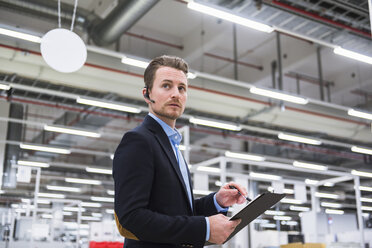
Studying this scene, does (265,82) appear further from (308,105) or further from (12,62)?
(12,62)

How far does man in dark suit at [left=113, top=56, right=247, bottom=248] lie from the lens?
1.04 meters

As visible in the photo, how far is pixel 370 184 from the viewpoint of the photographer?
19188 mm

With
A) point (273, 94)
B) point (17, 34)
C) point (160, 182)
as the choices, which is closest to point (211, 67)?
point (273, 94)

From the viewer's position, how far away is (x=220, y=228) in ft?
3.48

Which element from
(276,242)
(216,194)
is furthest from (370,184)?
(216,194)

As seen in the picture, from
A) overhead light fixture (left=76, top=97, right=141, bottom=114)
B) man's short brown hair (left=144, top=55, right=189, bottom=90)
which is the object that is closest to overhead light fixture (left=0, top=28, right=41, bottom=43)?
overhead light fixture (left=76, top=97, right=141, bottom=114)

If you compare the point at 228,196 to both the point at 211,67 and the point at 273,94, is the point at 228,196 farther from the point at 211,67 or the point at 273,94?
the point at 211,67

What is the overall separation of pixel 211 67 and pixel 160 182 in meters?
11.2

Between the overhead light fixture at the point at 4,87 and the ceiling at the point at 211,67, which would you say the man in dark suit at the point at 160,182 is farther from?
the overhead light fixture at the point at 4,87

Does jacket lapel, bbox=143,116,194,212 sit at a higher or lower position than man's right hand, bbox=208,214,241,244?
higher

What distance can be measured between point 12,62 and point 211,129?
5903 mm

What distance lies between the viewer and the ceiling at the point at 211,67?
749cm

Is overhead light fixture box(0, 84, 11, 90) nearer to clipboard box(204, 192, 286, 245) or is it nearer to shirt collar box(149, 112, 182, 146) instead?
shirt collar box(149, 112, 182, 146)

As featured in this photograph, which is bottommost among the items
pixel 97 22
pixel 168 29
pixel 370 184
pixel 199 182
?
pixel 199 182
